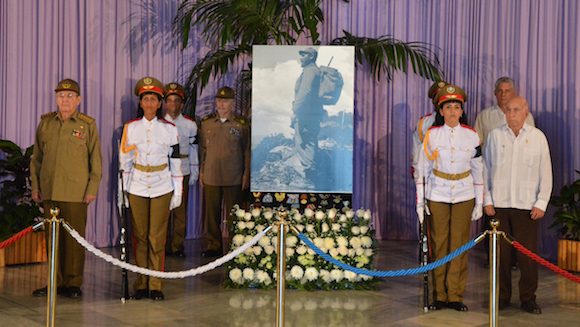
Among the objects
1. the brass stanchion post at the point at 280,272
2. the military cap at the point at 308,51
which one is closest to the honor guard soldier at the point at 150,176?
the military cap at the point at 308,51

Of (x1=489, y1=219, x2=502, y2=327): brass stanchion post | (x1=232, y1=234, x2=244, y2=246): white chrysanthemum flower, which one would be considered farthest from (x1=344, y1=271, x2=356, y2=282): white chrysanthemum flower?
(x1=489, y1=219, x2=502, y2=327): brass stanchion post

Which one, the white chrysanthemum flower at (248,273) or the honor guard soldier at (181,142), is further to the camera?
the honor guard soldier at (181,142)

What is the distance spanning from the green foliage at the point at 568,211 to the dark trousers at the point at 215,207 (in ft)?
10.2

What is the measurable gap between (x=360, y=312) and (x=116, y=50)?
15.2 feet

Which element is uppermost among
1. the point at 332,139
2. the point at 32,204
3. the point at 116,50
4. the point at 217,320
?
the point at 116,50

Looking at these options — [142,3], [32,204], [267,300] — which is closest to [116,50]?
[142,3]

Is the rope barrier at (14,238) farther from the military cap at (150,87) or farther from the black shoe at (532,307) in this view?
the black shoe at (532,307)

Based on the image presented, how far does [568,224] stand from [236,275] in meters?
3.26

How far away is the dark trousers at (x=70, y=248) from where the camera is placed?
6898 millimetres

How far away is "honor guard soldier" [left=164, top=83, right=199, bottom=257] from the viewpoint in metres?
9.26

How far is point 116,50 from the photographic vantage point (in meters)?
9.77

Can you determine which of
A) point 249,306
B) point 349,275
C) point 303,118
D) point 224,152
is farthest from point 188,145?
point 249,306

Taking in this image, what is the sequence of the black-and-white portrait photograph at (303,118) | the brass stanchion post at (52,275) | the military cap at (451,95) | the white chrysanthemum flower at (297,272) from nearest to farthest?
the brass stanchion post at (52,275)
the military cap at (451,95)
the white chrysanthemum flower at (297,272)
the black-and-white portrait photograph at (303,118)

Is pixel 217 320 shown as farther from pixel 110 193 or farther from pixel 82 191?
pixel 110 193
